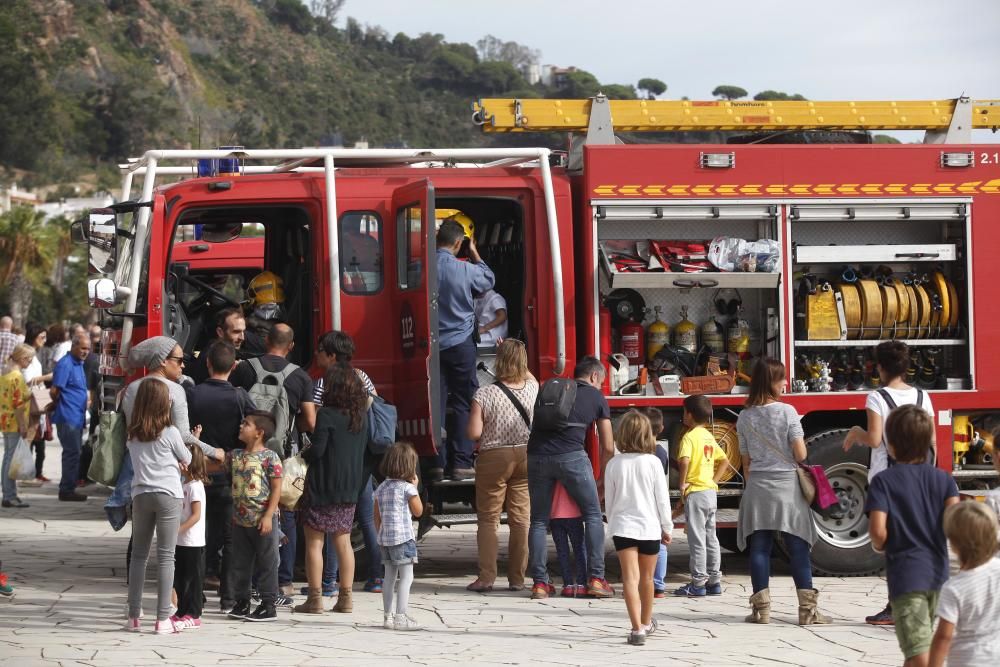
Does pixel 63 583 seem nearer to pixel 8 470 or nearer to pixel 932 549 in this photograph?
pixel 8 470

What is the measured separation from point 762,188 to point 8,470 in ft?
27.7

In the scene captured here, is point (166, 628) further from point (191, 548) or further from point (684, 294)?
point (684, 294)

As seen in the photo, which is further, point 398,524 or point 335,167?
point 335,167

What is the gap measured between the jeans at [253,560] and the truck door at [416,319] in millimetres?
1456

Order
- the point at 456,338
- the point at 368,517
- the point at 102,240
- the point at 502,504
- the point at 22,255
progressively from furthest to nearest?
the point at 22,255, the point at 456,338, the point at 502,504, the point at 102,240, the point at 368,517

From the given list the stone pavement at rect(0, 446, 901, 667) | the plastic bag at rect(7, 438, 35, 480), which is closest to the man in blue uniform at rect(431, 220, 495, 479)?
the stone pavement at rect(0, 446, 901, 667)

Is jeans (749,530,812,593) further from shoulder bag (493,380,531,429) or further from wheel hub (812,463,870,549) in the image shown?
wheel hub (812,463,870,549)

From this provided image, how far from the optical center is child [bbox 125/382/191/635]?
8203mm

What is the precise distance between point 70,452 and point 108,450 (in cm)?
697

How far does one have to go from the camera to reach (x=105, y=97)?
111688 mm

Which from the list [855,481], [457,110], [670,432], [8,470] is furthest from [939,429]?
[457,110]

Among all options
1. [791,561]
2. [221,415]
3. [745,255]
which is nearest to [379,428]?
[221,415]

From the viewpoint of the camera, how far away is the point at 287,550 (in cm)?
964

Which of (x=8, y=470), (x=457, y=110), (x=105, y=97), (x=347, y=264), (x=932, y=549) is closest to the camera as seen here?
(x=932, y=549)
